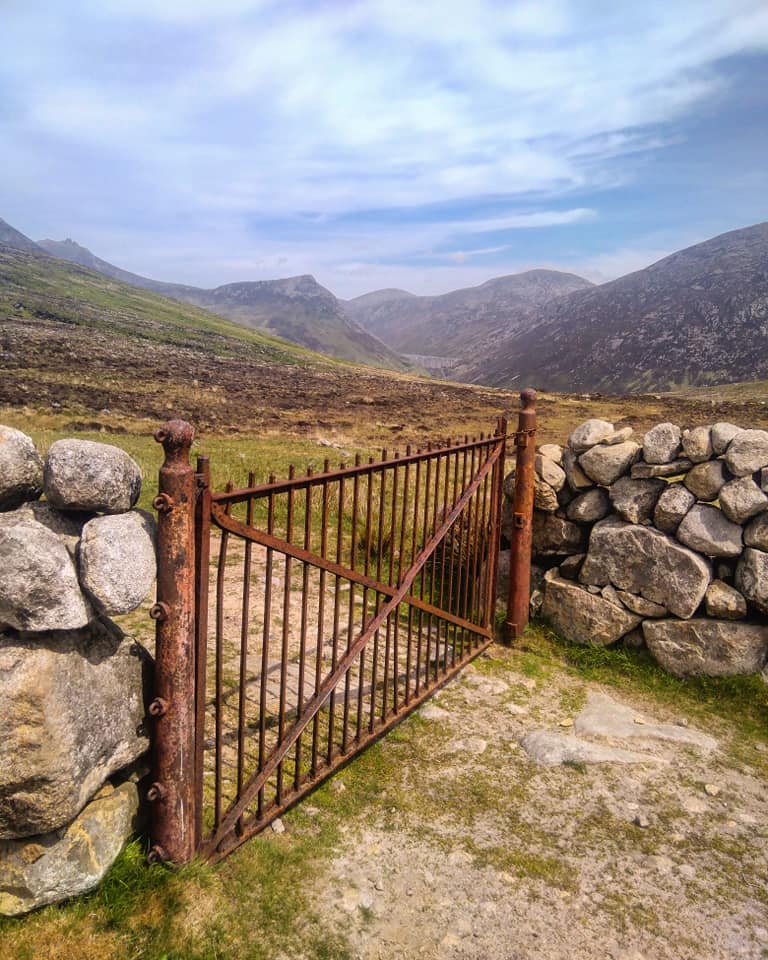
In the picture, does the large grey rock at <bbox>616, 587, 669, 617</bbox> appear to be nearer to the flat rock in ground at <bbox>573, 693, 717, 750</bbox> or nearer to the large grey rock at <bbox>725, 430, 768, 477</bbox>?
the flat rock in ground at <bbox>573, 693, 717, 750</bbox>

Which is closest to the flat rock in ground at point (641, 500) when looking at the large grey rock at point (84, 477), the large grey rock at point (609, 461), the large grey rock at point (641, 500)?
the large grey rock at point (641, 500)

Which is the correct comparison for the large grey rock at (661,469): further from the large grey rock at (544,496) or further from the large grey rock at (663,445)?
the large grey rock at (544,496)

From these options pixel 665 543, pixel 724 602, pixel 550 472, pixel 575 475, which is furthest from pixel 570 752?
pixel 550 472

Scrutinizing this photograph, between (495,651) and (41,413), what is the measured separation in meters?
21.8

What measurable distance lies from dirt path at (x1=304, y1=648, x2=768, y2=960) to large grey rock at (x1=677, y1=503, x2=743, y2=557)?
1577 mm

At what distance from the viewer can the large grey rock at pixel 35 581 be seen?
8.57ft

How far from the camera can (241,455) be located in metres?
17.1

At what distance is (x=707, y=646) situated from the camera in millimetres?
5844

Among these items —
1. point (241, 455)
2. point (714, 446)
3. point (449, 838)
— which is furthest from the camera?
point (241, 455)

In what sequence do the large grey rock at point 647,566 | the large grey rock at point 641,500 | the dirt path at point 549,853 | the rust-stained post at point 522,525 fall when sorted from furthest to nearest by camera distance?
the rust-stained post at point 522,525
the large grey rock at point 641,500
the large grey rock at point 647,566
the dirt path at point 549,853

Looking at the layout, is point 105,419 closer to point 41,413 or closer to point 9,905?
point 41,413

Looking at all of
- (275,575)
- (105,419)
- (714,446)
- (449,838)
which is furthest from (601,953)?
(105,419)

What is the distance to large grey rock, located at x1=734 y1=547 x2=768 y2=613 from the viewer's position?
5.54 metres

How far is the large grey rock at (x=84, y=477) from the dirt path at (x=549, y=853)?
2.38 m
